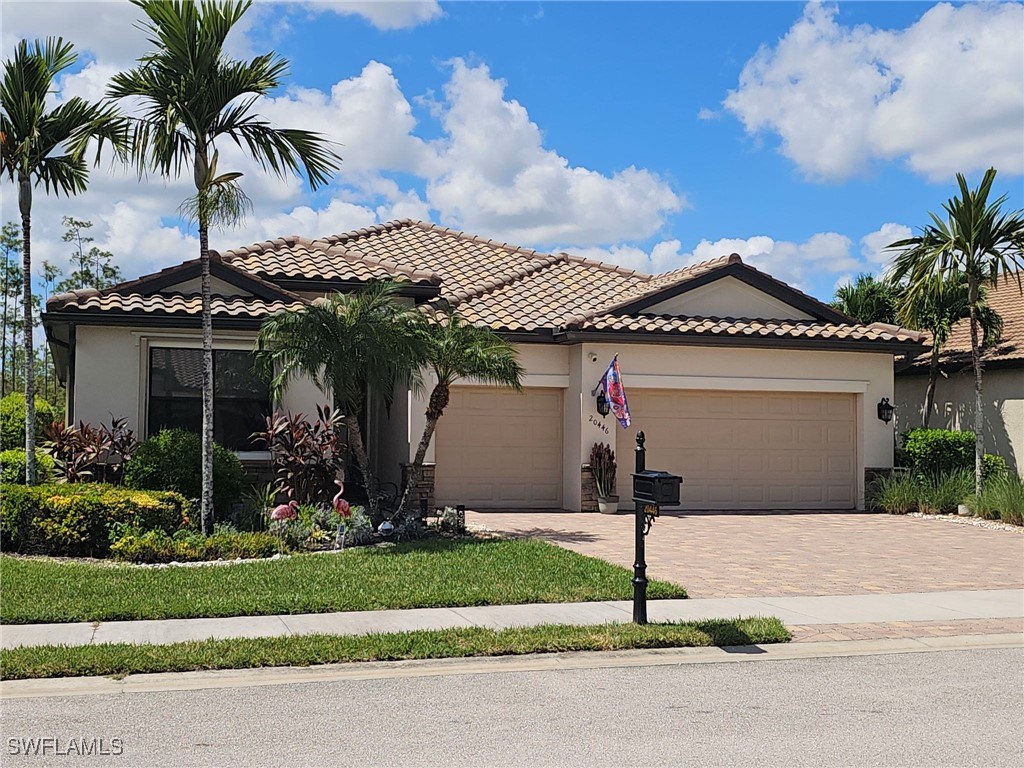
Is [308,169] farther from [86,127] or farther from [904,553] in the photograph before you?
[904,553]

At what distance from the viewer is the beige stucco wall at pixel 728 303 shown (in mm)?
20078

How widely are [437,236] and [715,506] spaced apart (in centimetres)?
1037

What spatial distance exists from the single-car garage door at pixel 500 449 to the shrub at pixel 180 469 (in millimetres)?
4855

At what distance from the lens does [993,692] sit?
715 cm

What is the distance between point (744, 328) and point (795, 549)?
6.00 meters

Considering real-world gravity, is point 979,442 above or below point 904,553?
above

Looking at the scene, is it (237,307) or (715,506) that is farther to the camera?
(715,506)

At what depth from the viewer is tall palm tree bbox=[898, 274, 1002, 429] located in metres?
21.0

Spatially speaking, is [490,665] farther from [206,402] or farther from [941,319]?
[941,319]

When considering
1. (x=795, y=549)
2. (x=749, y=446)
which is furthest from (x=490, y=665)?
(x=749, y=446)

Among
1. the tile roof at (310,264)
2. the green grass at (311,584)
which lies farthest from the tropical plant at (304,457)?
the tile roof at (310,264)

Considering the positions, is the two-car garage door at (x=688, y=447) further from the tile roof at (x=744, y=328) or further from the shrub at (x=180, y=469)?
the shrub at (x=180, y=469)

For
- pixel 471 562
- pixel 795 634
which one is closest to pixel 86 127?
pixel 471 562

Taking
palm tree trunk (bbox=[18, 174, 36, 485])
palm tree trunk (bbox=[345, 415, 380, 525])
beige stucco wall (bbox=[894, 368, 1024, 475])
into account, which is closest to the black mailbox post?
palm tree trunk (bbox=[345, 415, 380, 525])
